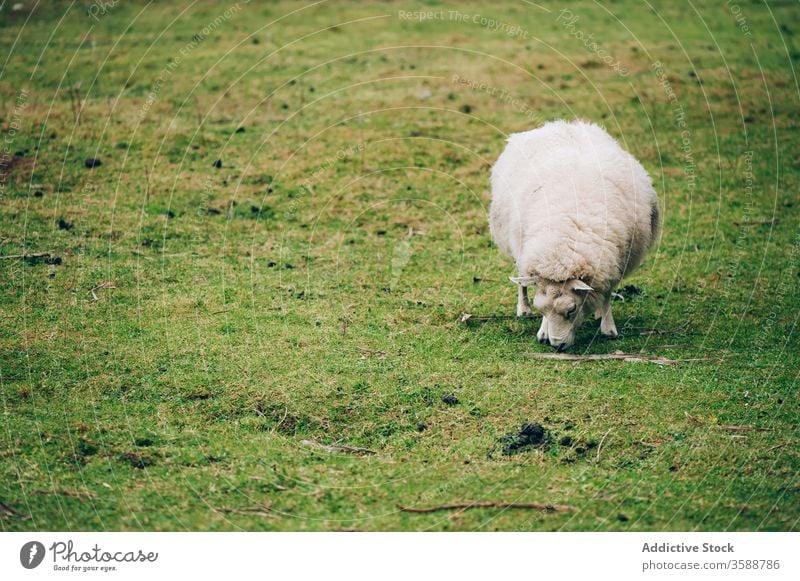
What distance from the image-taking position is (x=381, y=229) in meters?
13.9

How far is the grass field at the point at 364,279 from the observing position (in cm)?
784

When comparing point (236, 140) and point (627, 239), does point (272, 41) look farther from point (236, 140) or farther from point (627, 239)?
point (627, 239)

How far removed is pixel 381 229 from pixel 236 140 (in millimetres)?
4210

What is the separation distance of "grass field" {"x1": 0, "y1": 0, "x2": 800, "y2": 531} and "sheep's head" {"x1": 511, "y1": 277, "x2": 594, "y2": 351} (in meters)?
0.33

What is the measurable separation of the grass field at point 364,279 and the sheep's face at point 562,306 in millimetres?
314

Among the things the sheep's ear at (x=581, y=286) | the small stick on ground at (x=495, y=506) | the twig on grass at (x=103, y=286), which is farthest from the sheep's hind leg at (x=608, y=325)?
the twig on grass at (x=103, y=286)

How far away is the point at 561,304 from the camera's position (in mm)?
9820

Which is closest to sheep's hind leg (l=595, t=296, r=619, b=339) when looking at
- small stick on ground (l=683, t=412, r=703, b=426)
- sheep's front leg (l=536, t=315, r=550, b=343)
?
sheep's front leg (l=536, t=315, r=550, b=343)

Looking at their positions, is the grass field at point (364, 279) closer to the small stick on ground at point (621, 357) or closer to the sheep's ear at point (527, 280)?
the small stick on ground at point (621, 357)

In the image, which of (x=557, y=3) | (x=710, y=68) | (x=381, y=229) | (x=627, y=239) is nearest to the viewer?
(x=627, y=239)

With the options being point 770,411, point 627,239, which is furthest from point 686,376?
point 627,239

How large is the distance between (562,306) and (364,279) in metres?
3.41

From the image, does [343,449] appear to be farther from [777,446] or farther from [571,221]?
[777,446]

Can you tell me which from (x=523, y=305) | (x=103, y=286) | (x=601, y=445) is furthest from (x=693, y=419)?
(x=103, y=286)
